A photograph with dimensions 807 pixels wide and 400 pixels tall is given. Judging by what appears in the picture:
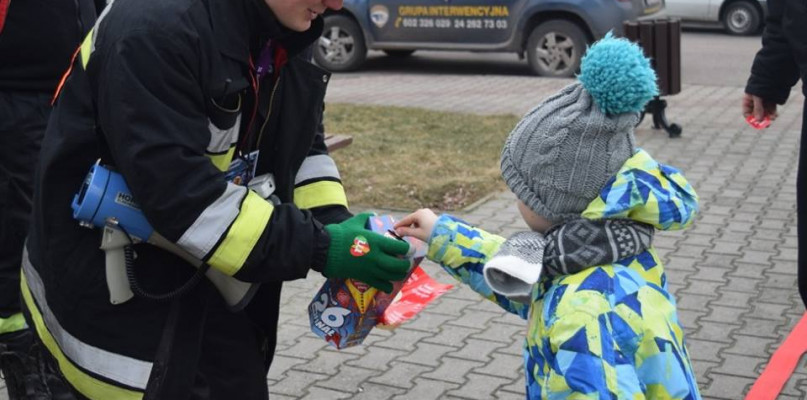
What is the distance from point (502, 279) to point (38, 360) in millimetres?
2090

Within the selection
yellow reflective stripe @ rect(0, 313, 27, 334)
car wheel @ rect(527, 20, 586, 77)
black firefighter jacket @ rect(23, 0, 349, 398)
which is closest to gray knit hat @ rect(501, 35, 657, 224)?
black firefighter jacket @ rect(23, 0, 349, 398)

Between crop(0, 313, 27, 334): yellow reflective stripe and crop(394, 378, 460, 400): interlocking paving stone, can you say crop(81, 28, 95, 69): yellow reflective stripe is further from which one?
crop(394, 378, 460, 400): interlocking paving stone

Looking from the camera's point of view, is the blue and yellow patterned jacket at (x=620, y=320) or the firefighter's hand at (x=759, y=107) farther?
the firefighter's hand at (x=759, y=107)

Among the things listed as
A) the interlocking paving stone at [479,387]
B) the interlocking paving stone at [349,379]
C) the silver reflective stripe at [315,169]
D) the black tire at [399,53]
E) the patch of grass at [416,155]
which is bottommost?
the black tire at [399,53]

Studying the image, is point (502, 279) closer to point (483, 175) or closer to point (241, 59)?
point (241, 59)

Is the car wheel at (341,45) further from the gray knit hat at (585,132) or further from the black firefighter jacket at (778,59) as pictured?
the gray knit hat at (585,132)

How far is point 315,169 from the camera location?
3121 mm

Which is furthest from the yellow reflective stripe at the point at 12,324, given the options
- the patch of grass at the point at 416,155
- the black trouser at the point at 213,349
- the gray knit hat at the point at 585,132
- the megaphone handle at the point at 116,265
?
the patch of grass at the point at 416,155

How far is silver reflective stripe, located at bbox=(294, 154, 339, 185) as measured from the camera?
310 centimetres

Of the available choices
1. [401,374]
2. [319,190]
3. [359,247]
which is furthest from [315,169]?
[401,374]

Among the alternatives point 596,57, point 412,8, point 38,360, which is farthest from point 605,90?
point 412,8

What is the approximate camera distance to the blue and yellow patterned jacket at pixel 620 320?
244cm

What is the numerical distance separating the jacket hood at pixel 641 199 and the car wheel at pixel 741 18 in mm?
16549

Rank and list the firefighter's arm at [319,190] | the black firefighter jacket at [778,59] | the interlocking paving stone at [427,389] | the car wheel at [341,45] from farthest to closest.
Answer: the car wheel at [341,45]
the interlocking paving stone at [427,389]
the black firefighter jacket at [778,59]
the firefighter's arm at [319,190]
